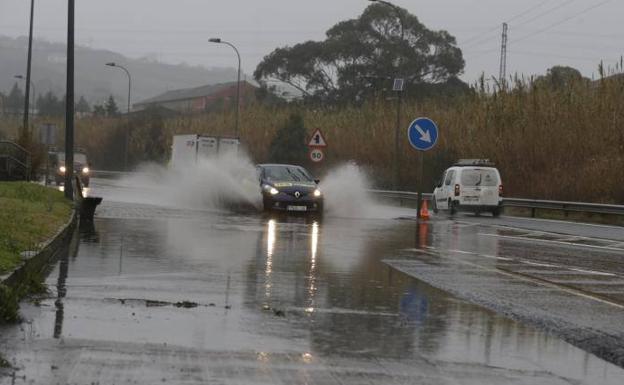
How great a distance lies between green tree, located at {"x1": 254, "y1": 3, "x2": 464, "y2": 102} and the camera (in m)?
82.4

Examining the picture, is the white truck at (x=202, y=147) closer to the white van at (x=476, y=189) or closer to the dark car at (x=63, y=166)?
the dark car at (x=63, y=166)

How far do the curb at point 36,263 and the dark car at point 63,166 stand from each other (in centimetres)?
3156

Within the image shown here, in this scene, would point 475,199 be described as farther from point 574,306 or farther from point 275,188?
point 574,306

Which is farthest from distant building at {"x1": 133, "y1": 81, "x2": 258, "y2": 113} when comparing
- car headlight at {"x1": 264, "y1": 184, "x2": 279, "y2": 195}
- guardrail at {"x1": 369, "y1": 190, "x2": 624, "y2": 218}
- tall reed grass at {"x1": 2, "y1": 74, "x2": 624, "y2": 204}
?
car headlight at {"x1": 264, "y1": 184, "x2": 279, "y2": 195}

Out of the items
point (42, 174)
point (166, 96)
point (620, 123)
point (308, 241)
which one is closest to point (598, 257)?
point (308, 241)

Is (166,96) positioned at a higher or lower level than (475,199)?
higher

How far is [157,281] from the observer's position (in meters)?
11.7

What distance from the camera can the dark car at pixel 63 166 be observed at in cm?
4904

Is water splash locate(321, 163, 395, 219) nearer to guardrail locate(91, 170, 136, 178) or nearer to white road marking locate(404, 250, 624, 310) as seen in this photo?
white road marking locate(404, 250, 624, 310)

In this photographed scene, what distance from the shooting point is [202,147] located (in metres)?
41.6

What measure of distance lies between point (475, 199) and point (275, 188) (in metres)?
7.80

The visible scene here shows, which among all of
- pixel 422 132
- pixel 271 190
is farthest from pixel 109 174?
pixel 422 132

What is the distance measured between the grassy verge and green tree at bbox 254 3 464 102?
56408 mm

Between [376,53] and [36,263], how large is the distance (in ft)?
240
